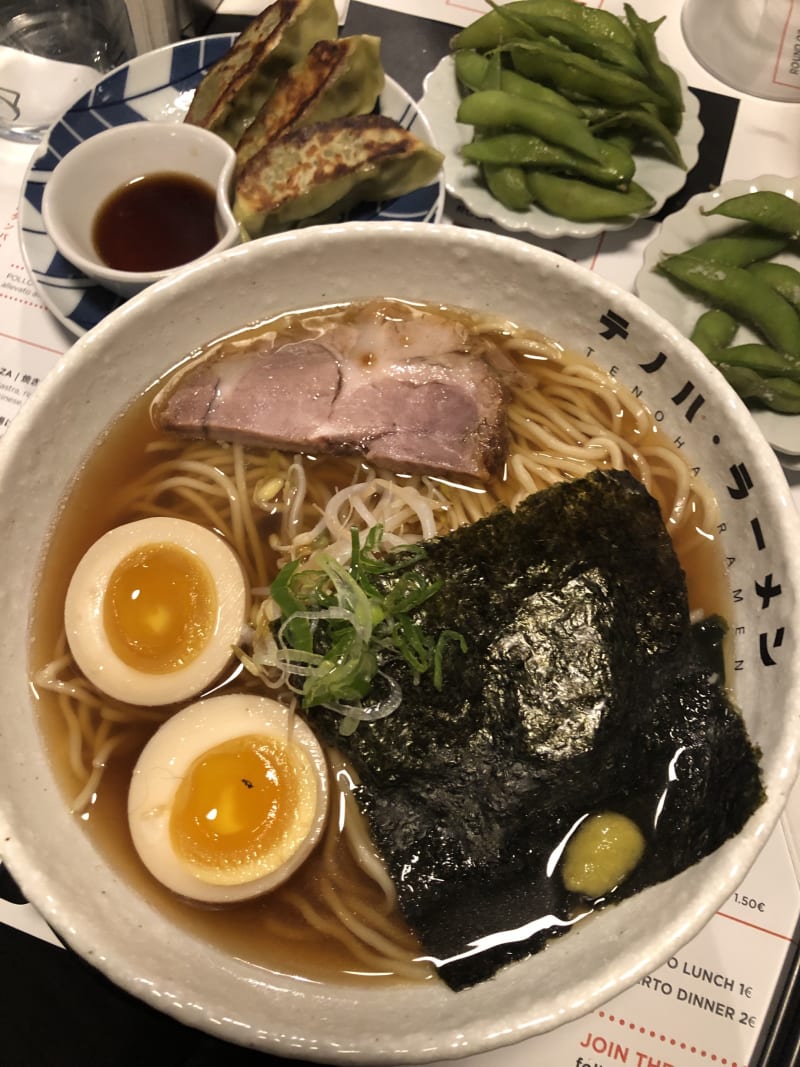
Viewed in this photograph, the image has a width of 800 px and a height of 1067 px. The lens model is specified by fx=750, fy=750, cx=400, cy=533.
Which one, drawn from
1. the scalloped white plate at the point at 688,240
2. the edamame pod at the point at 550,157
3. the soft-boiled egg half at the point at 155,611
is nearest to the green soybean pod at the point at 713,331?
the scalloped white plate at the point at 688,240

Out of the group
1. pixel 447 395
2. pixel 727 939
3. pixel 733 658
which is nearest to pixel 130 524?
pixel 447 395

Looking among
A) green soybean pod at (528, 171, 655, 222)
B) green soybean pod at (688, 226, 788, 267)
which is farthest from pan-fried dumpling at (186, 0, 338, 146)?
green soybean pod at (688, 226, 788, 267)

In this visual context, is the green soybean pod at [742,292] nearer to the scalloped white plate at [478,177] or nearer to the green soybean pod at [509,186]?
the scalloped white plate at [478,177]

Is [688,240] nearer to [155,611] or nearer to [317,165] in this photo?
[317,165]

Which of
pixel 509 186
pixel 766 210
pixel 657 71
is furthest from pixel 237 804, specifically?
pixel 657 71

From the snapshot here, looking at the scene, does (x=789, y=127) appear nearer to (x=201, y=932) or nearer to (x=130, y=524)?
(x=130, y=524)

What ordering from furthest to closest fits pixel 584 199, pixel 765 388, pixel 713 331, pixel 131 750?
1. pixel 584 199
2. pixel 713 331
3. pixel 765 388
4. pixel 131 750

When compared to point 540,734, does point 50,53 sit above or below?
above
